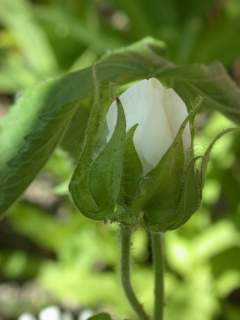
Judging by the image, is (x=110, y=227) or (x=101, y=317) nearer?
(x=101, y=317)

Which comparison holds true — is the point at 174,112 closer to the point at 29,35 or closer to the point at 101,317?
the point at 101,317

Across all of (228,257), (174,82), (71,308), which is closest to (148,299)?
(228,257)

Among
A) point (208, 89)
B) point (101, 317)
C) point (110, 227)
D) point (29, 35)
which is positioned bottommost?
point (101, 317)

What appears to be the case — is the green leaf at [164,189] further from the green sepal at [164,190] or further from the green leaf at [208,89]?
the green leaf at [208,89]

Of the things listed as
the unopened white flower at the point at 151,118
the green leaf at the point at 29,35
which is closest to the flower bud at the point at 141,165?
the unopened white flower at the point at 151,118

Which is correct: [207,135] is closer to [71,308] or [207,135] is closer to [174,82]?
[71,308]

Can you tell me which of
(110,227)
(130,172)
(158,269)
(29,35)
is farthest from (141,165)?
(29,35)
